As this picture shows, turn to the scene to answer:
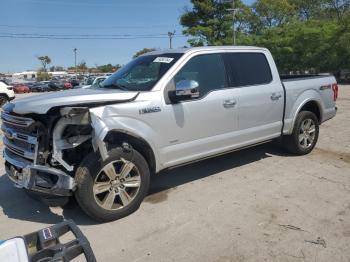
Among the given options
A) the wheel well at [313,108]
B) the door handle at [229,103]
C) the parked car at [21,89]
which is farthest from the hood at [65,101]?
the parked car at [21,89]

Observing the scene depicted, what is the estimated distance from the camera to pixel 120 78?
532cm

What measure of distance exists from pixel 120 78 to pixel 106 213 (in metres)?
2.01

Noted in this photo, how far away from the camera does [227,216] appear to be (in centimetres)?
425

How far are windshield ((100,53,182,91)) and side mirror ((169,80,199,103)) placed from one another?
271 mm

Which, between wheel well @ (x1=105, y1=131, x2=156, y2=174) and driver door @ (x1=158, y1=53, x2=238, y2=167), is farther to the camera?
driver door @ (x1=158, y1=53, x2=238, y2=167)

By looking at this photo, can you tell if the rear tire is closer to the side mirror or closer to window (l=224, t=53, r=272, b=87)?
window (l=224, t=53, r=272, b=87)

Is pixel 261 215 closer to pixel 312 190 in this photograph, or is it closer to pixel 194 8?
pixel 312 190

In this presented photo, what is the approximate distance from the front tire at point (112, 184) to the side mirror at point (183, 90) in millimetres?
847

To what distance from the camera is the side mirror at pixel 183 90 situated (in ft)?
14.9

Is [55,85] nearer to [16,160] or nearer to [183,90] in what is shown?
[16,160]

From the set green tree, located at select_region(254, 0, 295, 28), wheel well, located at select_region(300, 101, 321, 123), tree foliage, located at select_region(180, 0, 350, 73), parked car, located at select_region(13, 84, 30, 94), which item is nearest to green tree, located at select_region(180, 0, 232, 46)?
tree foliage, located at select_region(180, 0, 350, 73)

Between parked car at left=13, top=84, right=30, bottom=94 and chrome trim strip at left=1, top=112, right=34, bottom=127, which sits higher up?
chrome trim strip at left=1, top=112, right=34, bottom=127

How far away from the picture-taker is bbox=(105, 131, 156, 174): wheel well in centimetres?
423

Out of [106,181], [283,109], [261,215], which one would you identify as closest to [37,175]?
[106,181]
